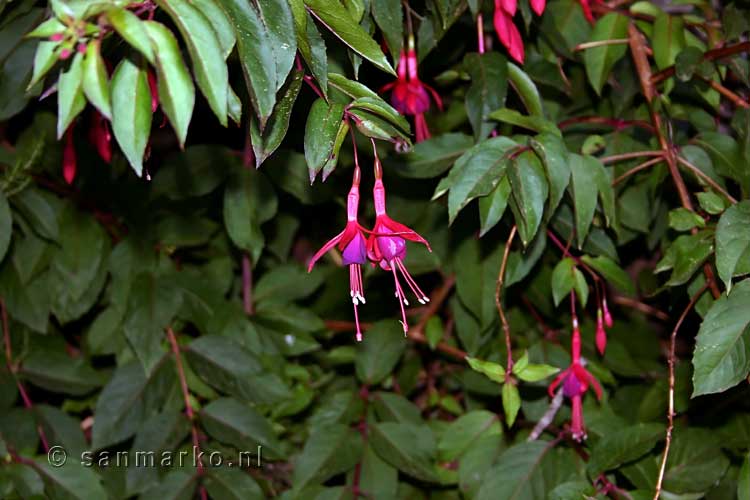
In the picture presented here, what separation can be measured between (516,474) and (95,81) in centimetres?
80

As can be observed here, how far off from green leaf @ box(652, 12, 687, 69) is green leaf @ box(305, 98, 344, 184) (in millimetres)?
605

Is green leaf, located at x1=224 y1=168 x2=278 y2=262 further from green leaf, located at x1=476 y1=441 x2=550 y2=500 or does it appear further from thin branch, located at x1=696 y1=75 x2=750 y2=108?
thin branch, located at x1=696 y1=75 x2=750 y2=108

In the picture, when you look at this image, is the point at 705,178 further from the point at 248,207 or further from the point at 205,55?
the point at 205,55

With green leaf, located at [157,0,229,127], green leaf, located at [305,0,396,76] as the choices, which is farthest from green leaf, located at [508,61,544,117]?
green leaf, located at [157,0,229,127]

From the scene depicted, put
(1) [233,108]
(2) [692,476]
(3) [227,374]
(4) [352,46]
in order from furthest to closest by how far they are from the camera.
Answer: (3) [227,374] < (2) [692,476] < (4) [352,46] < (1) [233,108]

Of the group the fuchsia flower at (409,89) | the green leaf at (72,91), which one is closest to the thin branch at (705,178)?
the fuchsia flower at (409,89)

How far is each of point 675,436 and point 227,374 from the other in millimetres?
632

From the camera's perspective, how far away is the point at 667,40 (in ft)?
3.91

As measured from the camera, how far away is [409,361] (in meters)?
1.47

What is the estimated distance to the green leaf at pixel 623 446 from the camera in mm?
1077

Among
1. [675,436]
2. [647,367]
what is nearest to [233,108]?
[675,436]

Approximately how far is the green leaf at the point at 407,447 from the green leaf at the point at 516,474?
0.11 m

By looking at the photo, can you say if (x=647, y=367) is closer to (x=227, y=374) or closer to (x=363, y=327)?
(x=363, y=327)

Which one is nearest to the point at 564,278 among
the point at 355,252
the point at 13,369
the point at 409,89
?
the point at 409,89
